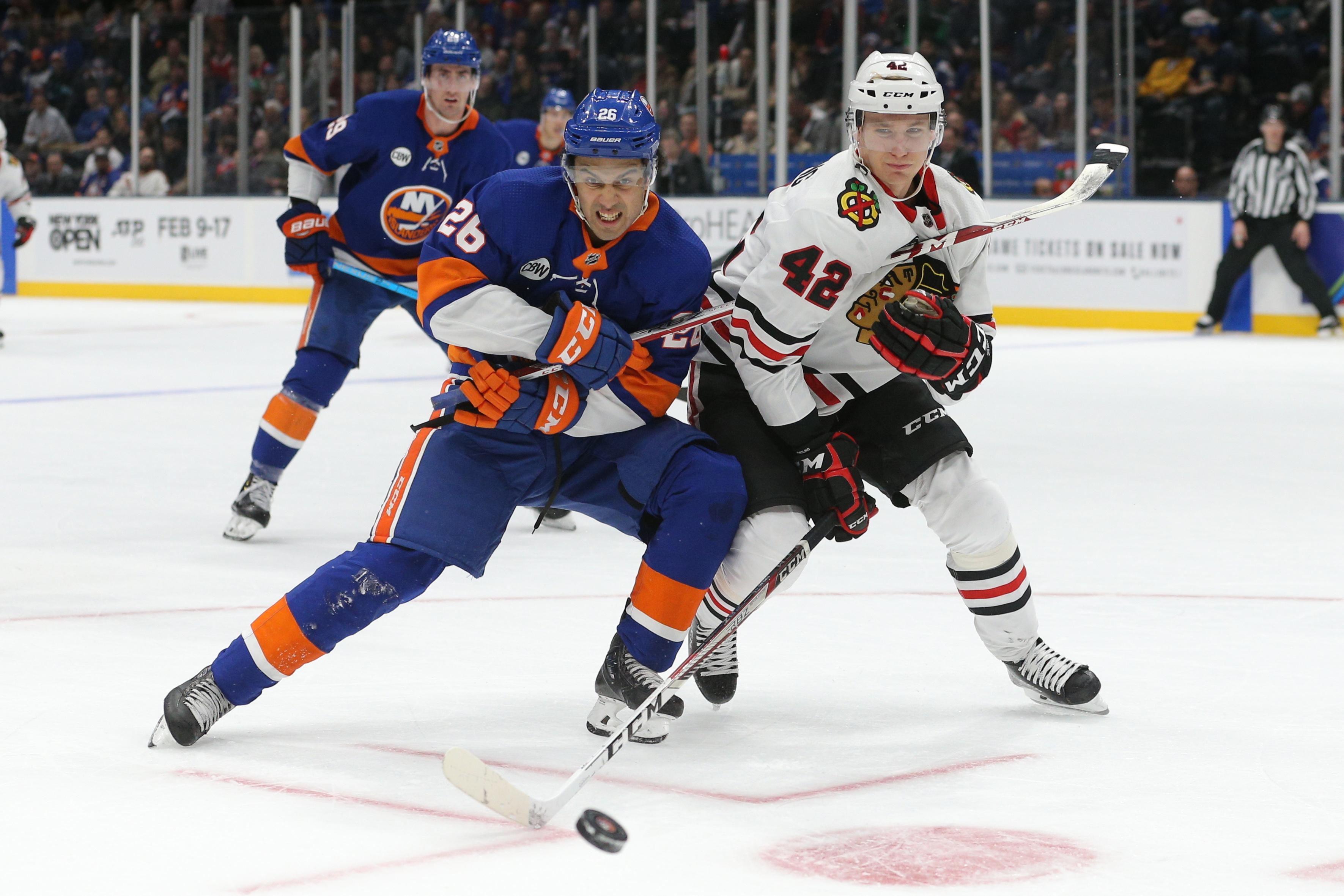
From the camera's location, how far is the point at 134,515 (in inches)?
182

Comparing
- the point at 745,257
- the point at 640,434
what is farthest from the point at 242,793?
the point at 745,257

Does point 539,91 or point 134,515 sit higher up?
point 539,91

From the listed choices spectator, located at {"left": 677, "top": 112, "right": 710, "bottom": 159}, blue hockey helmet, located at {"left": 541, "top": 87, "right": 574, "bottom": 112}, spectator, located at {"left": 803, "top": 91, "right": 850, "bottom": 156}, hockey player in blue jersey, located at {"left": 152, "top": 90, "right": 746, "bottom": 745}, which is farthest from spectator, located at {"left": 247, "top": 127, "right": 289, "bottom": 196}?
hockey player in blue jersey, located at {"left": 152, "top": 90, "right": 746, "bottom": 745}

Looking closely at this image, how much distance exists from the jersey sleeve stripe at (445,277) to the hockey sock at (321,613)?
38 centimetres

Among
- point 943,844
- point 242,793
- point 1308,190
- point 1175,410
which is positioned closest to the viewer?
point 943,844

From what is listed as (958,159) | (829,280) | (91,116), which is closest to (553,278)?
(829,280)

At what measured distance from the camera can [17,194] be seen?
9758 mm

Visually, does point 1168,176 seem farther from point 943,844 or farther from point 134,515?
point 943,844

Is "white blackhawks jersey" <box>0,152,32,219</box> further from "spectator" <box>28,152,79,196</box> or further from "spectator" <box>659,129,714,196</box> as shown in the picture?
"spectator" <box>28,152,79,196</box>

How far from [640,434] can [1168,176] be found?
8918mm

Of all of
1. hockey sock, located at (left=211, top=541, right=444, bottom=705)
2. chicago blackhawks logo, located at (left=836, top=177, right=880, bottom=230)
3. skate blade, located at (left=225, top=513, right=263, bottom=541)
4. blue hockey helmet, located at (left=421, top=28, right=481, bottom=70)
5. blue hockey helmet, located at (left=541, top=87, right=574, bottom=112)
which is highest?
blue hockey helmet, located at (left=421, top=28, right=481, bottom=70)

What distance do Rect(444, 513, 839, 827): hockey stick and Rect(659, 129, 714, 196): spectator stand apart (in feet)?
30.8

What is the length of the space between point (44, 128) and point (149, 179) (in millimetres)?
1605

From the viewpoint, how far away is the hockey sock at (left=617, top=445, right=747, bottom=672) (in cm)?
253
